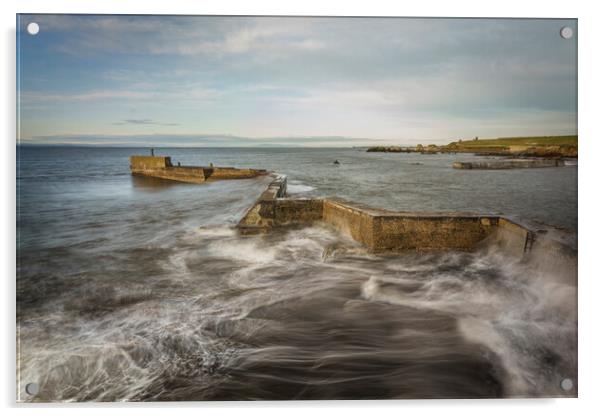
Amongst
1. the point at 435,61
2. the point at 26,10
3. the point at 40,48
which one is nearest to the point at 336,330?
the point at 435,61

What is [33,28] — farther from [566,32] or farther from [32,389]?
[566,32]

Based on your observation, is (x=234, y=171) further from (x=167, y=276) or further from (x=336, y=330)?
(x=336, y=330)

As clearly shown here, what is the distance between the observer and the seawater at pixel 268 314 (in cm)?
227

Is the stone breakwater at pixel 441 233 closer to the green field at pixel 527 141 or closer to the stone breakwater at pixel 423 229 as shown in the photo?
the stone breakwater at pixel 423 229

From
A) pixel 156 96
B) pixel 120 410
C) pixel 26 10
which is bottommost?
pixel 120 410

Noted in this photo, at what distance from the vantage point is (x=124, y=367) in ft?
7.58

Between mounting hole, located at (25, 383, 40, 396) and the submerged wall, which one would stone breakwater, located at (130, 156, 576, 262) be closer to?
the submerged wall

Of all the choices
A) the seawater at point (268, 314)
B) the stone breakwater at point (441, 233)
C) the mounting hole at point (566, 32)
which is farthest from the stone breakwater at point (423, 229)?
the mounting hole at point (566, 32)

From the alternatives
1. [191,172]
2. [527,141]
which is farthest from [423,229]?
[191,172]

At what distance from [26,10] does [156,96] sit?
1076 mm

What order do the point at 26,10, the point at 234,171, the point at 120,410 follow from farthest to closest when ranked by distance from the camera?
the point at 234,171, the point at 26,10, the point at 120,410

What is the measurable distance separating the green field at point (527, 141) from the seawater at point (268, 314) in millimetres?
264

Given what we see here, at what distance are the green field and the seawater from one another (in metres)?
0.26

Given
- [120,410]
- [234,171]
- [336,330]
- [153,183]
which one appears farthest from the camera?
[234,171]
